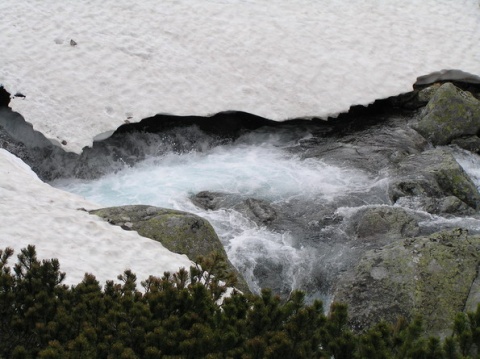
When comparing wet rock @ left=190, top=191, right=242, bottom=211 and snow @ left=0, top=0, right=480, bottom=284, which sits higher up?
snow @ left=0, top=0, right=480, bottom=284

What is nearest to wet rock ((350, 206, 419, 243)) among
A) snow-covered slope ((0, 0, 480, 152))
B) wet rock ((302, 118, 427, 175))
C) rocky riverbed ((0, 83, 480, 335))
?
rocky riverbed ((0, 83, 480, 335))

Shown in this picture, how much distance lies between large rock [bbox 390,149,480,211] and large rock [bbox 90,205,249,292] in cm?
432

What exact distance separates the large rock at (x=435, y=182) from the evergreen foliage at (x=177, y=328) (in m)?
6.81

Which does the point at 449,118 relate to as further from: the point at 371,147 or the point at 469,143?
the point at 371,147

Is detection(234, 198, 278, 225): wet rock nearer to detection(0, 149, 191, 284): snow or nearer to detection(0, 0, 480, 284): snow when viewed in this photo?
detection(0, 149, 191, 284): snow

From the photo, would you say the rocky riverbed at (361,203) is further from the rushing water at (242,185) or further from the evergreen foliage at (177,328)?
the evergreen foliage at (177,328)

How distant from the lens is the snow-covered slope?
1531 cm

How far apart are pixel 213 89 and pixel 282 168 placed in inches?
124

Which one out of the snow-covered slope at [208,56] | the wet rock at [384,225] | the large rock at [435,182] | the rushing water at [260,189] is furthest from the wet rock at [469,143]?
the wet rock at [384,225]

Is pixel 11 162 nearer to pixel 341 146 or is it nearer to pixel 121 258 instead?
pixel 121 258

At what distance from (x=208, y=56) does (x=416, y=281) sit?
10032 millimetres

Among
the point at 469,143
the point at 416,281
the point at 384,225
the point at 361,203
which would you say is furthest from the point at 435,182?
the point at 416,281

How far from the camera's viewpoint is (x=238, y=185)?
13.8m

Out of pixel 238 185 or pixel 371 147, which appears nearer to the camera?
pixel 238 185
